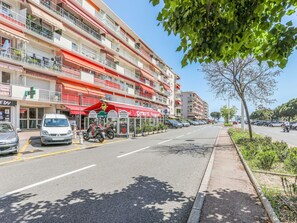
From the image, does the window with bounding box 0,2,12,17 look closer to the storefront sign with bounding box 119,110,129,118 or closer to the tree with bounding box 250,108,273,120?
the storefront sign with bounding box 119,110,129,118

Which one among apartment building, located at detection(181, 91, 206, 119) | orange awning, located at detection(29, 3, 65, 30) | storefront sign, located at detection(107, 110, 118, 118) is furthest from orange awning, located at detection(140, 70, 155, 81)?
apartment building, located at detection(181, 91, 206, 119)

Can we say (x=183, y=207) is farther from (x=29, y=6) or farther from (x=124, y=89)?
(x=124, y=89)

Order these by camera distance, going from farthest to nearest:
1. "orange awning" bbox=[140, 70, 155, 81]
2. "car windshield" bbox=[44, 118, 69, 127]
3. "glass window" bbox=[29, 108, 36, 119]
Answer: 1. "orange awning" bbox=[140, 70, 155, 81]
2. "glass window" bbox=[29, 108, 36, 119]
3. "car windshield" bbox=[44, 118, 69, 127]

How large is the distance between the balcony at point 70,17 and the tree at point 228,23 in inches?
916

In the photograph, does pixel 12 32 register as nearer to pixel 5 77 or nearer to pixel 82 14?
pixel 5 77

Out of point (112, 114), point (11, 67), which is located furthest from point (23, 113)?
point (112, 114)

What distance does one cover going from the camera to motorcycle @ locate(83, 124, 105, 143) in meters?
15.4

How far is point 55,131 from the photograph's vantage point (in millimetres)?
13023

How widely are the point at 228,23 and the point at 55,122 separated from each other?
13301 millimetres

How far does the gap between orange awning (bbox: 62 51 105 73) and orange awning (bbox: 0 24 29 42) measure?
4.85m

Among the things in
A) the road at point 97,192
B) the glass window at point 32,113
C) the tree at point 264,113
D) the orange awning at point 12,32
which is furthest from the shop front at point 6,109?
the tree at point 264,113

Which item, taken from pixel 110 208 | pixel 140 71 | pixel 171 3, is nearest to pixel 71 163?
pixel 110 208

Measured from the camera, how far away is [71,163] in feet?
26.9

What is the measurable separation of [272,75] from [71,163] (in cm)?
1286
